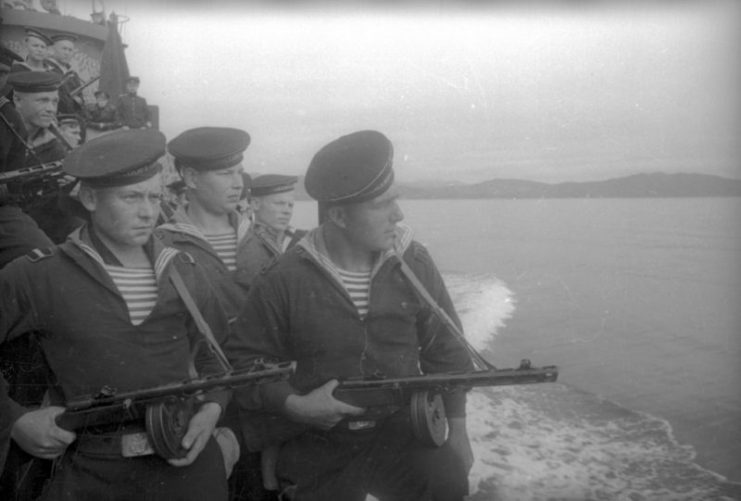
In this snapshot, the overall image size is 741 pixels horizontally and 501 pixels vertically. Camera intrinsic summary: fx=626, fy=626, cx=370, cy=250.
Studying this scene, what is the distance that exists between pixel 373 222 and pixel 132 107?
32.5 ft

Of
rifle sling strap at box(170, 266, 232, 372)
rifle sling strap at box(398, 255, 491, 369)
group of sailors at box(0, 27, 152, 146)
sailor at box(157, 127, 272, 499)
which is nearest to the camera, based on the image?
rifle sling strap at box(170, 266, 232, 372)

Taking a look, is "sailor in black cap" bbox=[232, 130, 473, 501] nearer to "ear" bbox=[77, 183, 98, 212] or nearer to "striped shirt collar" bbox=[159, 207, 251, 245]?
"ear" bbox=[77, 183, 98, 212]

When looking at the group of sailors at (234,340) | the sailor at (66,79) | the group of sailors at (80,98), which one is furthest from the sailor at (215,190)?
the group of sailors at (80,98)

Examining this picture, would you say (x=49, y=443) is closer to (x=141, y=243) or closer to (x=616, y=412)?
(x=141, y=243)

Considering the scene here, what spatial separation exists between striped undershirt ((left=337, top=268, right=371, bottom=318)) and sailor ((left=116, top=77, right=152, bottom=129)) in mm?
9345

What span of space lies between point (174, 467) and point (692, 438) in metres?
10.4

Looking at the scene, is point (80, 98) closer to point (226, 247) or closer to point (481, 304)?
point (226, 247)

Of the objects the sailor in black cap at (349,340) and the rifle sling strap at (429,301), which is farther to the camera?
the rifle sling strap at (429,301)

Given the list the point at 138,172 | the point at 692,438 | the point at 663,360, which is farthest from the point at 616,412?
the point at 138,172

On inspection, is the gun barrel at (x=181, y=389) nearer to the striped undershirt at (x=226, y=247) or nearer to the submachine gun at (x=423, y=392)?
the submachine gun at (x=423, y=392)

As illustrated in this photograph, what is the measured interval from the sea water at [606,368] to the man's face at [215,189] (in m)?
5.12

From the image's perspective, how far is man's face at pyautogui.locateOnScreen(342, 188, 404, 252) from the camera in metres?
3.23

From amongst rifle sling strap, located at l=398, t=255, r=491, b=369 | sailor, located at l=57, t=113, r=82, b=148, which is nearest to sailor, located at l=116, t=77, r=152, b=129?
sailor, located at l=57, t=113, r=82, b=148

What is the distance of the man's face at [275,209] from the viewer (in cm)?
566
